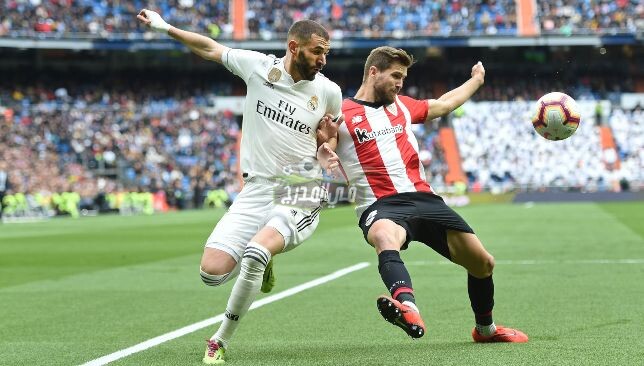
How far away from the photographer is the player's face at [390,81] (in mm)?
6953

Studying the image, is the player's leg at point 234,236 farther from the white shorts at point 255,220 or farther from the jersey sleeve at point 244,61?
the jersey sleeve at point 244,61

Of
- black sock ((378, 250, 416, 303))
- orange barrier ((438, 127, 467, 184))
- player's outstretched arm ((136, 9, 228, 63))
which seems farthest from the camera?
orange barrier ((438, 127, 467, 184))

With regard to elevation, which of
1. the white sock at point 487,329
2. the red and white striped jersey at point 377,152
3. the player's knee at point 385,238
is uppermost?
the red and white striped jersey at point 377,152

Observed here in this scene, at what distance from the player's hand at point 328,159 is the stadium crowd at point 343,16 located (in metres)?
47.9

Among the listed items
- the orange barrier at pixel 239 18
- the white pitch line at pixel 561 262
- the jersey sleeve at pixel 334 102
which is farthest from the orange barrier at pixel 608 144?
the jersey sleeve at pixel 334 102

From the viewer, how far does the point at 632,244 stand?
719 inches

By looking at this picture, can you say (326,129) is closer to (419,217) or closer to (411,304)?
(419,217)

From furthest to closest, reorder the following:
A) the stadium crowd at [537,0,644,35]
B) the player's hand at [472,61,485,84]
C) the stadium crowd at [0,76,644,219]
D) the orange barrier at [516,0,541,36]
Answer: the orange barrier at [516,0,541,36], the stadium crowd at [537,0,644,35], the stadium crowd at [0,76,644,219], the player's hand at [472,61,485,84]

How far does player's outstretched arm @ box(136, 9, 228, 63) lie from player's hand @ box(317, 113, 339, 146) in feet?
2.80

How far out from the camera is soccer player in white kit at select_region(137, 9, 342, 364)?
6.69m

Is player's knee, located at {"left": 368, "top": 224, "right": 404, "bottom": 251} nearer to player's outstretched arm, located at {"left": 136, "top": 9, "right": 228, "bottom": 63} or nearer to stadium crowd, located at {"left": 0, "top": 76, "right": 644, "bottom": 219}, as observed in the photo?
player's outstretched arm, located at {"left": 136, "top": 9, "right": 228, "bottom": 63}

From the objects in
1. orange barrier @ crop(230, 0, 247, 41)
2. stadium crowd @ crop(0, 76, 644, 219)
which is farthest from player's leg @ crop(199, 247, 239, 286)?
orange barrier @ crop(230, 0, 247, 41)

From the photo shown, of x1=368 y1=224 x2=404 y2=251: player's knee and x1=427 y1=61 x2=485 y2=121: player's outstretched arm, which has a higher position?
x1=427 y1=61 x2=485 y2=121: player's outstretched arm

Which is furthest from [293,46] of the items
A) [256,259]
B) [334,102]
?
[256,259]
